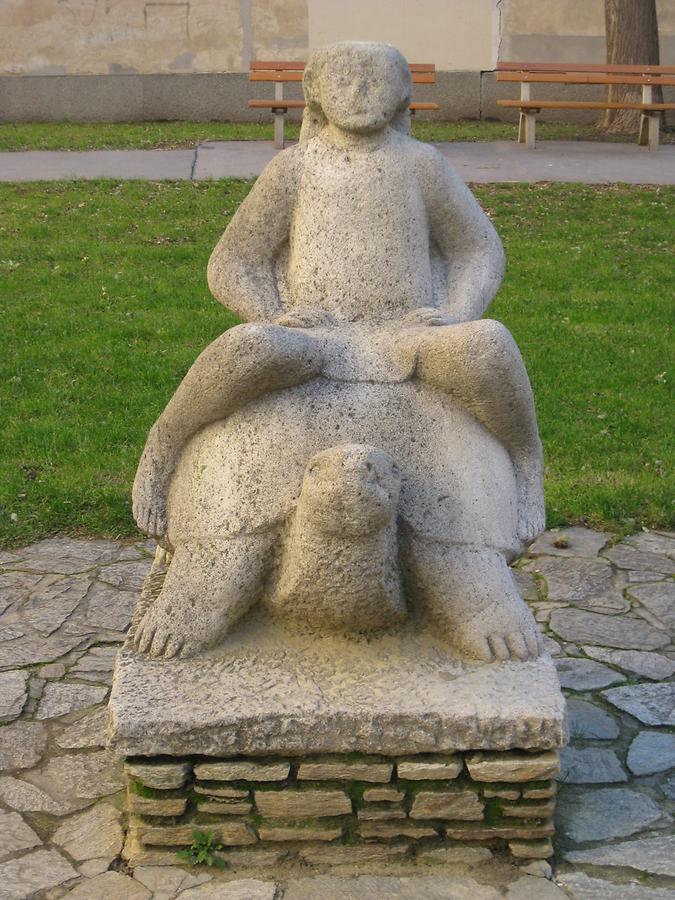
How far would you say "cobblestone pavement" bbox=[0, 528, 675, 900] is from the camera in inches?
121

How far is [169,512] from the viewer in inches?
139

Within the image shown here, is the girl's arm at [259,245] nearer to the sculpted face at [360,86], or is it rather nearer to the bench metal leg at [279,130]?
the sculpted face at [360,86]

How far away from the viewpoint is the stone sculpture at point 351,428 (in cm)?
320

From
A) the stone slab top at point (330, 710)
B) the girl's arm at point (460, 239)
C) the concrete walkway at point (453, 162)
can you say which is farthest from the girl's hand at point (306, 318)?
the concrete walkway at point (453, 162)

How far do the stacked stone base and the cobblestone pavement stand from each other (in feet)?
0.21

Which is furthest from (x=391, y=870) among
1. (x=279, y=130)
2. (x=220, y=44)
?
(x=220, y=44)

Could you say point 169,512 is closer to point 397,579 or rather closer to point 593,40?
point 397,579

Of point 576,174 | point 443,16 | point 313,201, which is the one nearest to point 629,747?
point 313,201

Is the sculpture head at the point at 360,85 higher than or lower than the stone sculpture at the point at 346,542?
higher

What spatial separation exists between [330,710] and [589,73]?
11.5m

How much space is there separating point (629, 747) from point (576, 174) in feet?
29.0

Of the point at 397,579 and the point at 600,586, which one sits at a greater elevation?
the point at 397,579

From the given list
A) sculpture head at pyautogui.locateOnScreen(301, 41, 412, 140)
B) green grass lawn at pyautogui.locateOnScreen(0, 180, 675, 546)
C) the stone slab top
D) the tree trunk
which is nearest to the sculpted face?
sculpture head at pyautogui.locateOnScreen(301, 41, 412, 140)

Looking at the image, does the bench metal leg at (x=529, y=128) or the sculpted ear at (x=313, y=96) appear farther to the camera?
the bench metal leg at (x=529, y=128)
